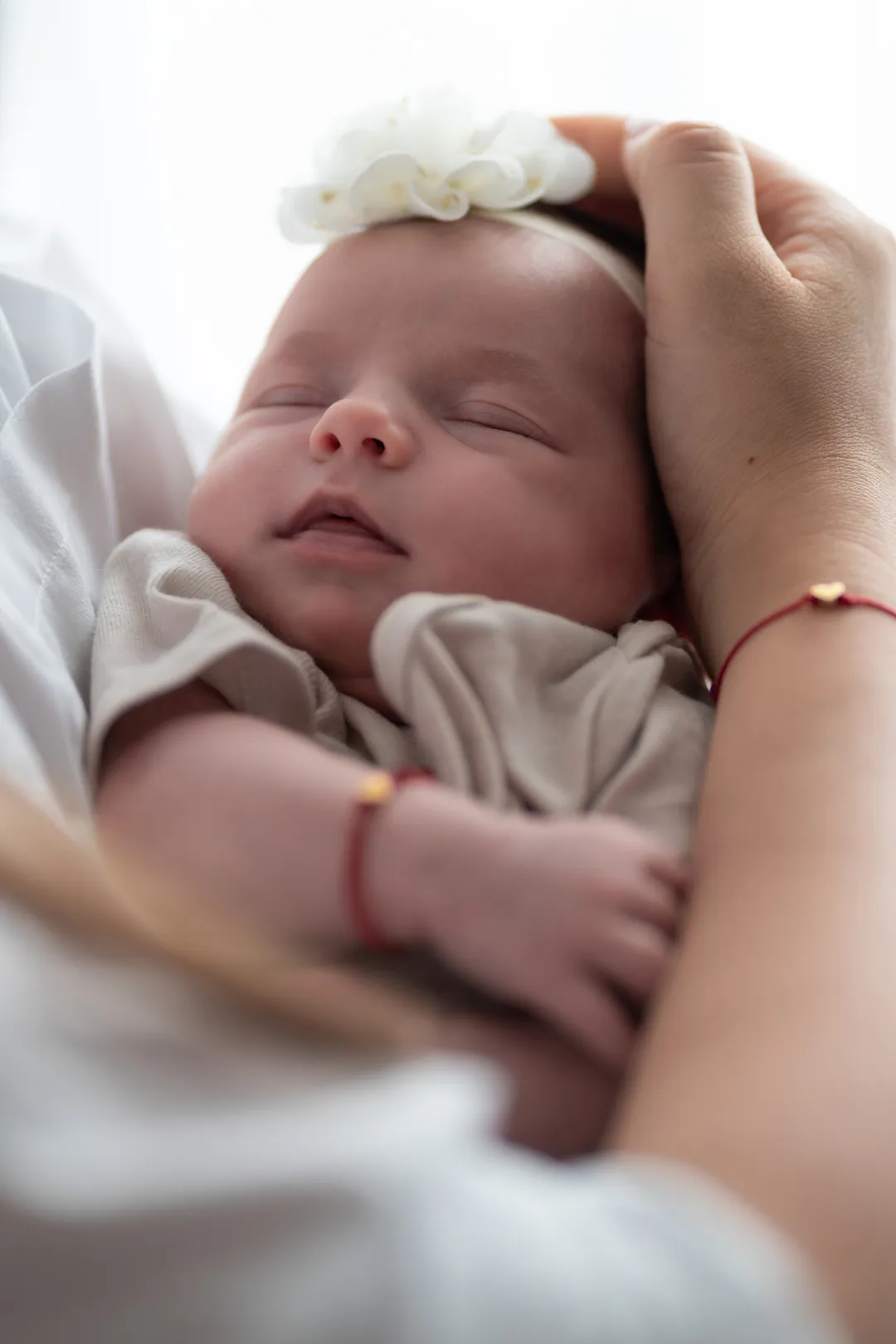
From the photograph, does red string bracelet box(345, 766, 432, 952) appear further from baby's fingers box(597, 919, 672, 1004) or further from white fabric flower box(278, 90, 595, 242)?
white fabric flower box(278, 90, 595, 242)

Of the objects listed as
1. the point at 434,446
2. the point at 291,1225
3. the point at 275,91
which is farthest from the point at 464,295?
the point at 275,91

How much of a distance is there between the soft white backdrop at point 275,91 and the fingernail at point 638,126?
0.61 metres

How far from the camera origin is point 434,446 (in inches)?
42.3

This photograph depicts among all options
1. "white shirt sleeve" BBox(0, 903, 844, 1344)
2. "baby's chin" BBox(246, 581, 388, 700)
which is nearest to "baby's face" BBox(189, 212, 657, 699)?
"baby's chin" BBox(246, 581, 388, 700)

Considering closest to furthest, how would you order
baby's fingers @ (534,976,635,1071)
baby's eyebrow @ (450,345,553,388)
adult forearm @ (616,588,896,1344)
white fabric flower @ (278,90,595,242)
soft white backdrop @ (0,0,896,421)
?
adult forearm @ (616,588,896,1344) → baby's fingers @ (534,976,635,1071) → baby's eyebrow @ (450,345,553,388) → white fabric flower @ (278,90,595,242) → soft white backdrop @ (0,0,896,421)

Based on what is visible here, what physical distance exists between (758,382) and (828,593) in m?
0.25

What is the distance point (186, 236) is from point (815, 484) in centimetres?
134

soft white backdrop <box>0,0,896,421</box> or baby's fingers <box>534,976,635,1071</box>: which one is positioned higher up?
soft white backdrop <box>0,0,896,421</box>

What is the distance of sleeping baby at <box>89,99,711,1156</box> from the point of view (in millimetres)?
697

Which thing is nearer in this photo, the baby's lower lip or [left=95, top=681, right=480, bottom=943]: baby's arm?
[left=95, top=681, right=480, bottom=943]: baby's arm

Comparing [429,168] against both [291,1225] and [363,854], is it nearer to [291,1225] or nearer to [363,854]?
[363,854]

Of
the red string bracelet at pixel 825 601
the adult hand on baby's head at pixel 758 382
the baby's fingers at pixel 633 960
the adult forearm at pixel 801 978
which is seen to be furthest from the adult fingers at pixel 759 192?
the baby's fingers at pixel 633 960

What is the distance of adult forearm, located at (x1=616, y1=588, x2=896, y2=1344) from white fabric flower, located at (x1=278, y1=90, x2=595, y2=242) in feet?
2.03

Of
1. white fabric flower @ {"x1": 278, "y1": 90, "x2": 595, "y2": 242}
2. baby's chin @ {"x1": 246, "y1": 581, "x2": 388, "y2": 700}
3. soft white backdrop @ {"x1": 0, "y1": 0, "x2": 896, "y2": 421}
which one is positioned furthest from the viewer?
soft white backdrop @ {"x1": 0, "y1": 0, "x2": 896, "y2": 421}
